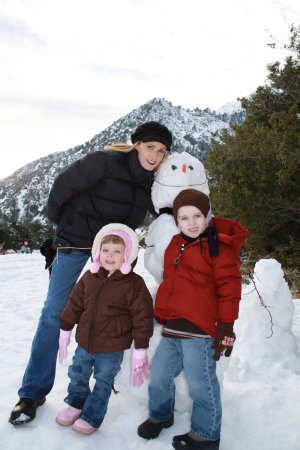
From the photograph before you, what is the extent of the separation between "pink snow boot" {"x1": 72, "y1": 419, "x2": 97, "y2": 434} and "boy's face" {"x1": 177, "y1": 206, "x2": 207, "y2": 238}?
1.32 metres

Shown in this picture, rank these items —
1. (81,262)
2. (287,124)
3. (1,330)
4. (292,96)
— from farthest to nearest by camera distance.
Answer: (292,96)
(287,124)
(1,330)
(81,262)

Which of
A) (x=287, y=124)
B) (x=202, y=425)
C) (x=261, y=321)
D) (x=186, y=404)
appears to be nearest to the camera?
(x=202, y=425)

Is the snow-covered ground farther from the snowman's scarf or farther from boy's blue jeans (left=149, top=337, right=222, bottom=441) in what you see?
the snowman's scarf

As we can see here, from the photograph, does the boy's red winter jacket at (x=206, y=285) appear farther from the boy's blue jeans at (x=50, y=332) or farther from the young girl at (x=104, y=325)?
the boy's blue jeans at (x=50, y=332)

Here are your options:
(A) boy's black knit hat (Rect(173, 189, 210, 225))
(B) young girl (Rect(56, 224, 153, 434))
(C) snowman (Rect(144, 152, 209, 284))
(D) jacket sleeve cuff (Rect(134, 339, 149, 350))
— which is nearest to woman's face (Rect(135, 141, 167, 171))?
(C) snowman (Rect(144, 152, 209, 284))

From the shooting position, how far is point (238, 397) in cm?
284

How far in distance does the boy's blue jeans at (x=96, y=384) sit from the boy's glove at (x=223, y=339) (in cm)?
64

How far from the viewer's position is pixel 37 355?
8.48ft

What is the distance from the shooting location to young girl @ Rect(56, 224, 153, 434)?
232 cm

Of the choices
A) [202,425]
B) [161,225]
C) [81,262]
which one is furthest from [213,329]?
[81,262]

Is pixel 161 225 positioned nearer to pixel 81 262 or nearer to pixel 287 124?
pixel 81 262

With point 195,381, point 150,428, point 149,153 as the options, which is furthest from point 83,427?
point 149,153

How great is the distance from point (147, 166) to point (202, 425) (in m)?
1.69

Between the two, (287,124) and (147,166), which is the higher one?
(287,124)
